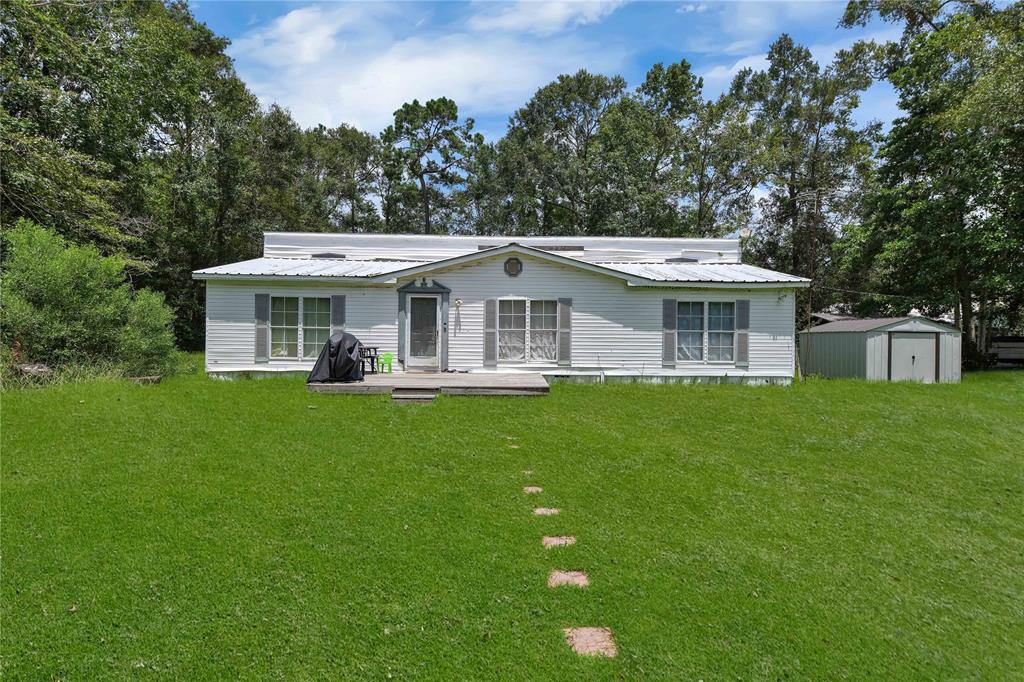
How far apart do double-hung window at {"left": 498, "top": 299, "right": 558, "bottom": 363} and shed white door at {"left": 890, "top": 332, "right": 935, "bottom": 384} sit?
898cm

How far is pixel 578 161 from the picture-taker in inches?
1076

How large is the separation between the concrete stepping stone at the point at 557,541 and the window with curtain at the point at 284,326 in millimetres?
9893

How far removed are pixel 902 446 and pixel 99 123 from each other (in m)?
22.7

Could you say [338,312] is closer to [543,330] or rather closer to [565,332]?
[543,330]

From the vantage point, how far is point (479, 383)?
35.3ft

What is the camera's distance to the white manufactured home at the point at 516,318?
1241cm

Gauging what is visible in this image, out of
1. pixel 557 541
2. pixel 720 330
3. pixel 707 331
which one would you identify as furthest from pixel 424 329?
pixel 557 541

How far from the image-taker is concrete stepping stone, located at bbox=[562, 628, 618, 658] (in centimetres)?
309

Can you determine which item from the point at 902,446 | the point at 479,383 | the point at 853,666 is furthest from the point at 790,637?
the point at 479,383

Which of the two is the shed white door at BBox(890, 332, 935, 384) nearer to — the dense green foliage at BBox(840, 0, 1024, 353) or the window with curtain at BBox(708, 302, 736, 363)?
the window with curtain at BBox(708, 302, 736, 363)

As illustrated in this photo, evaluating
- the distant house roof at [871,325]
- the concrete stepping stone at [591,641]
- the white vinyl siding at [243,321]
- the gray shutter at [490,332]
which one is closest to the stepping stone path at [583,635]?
the concrete stepping stone at [591,641]

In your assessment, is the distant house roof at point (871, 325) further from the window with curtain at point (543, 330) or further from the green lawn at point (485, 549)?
the window with curtain at point (543, 330)

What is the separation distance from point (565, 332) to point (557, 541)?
862cm

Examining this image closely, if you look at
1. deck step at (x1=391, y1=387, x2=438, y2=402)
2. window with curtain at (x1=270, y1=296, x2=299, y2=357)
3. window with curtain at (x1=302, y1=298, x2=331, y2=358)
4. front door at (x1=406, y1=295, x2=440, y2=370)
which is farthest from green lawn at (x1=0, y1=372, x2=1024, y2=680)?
front door at (x1=406, y1=295, x2=440, y2=370)
